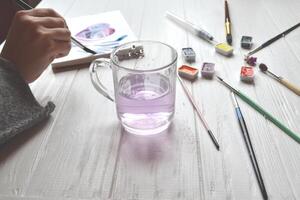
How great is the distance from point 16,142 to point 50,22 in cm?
24

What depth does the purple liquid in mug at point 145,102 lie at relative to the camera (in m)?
0.47

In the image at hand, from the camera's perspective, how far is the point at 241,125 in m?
0.49

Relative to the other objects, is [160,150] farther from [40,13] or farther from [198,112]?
[40,13]

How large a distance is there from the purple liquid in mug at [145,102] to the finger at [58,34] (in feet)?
0.61

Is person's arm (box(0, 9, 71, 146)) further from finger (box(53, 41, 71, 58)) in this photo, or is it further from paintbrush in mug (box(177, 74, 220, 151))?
paintbrush in mug (box(177, 74, 220, 151))

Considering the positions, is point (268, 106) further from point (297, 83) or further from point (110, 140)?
point (110, 140)

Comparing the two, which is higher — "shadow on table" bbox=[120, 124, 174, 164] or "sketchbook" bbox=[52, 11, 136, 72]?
"shadow on table" bbox=[120, 124, 174, 164]

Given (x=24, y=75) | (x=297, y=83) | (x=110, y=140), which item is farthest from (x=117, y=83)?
(x=297, y=83)

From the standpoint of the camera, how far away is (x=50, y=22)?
2.01ft

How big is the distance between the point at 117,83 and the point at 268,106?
0.24 m

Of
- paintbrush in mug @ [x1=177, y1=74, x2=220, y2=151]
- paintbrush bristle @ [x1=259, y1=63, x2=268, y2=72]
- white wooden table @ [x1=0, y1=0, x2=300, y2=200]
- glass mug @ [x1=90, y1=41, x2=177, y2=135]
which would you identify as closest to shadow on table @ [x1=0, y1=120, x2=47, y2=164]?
white wooden table @ [x1=0, y1=0, x2=300, y2=200]

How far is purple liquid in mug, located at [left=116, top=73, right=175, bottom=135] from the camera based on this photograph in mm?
469

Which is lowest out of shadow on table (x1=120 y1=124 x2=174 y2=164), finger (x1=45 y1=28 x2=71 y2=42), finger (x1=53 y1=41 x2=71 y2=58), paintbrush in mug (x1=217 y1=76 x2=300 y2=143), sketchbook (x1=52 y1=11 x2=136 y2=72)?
sketchbook (x1=52 y1=11 x2=136 y2=72)

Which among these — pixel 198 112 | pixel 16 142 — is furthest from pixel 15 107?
pixel 198 112
